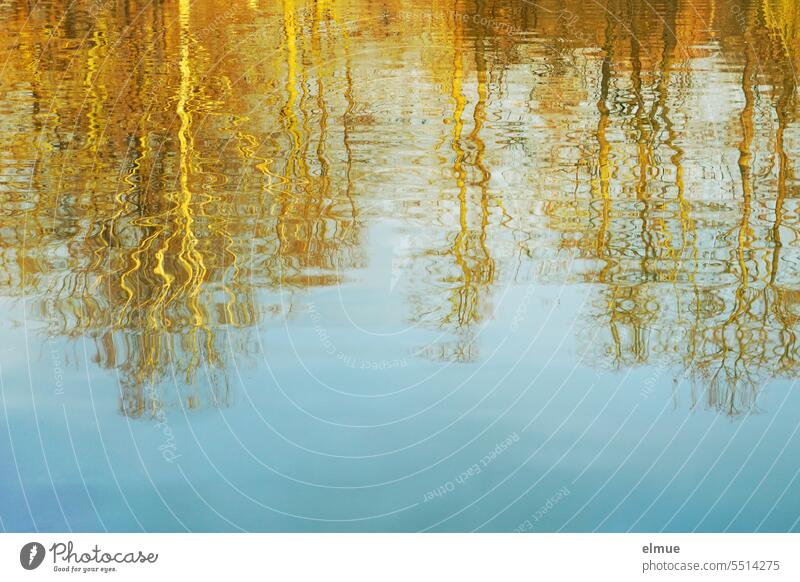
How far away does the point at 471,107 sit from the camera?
9.99 metres

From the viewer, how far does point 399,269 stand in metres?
7.18

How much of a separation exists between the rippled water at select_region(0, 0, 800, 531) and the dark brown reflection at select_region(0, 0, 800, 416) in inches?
1.1

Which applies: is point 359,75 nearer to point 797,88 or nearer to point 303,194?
point 303,194

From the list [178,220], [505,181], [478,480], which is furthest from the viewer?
[505,181]

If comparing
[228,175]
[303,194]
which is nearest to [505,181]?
[303,194]

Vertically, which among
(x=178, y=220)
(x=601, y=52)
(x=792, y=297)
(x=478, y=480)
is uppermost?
(x=601, y=52)

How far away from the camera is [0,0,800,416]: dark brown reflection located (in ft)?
22.1

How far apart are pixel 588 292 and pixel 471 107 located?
3.45m

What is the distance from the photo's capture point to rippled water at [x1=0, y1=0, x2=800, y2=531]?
5.60m

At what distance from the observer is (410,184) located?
8352mm

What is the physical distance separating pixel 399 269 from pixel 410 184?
4.42ft

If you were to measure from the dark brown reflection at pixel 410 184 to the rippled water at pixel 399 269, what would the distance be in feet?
0.09

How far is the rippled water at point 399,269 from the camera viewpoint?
18.4ft

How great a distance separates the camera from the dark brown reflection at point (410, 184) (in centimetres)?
672
